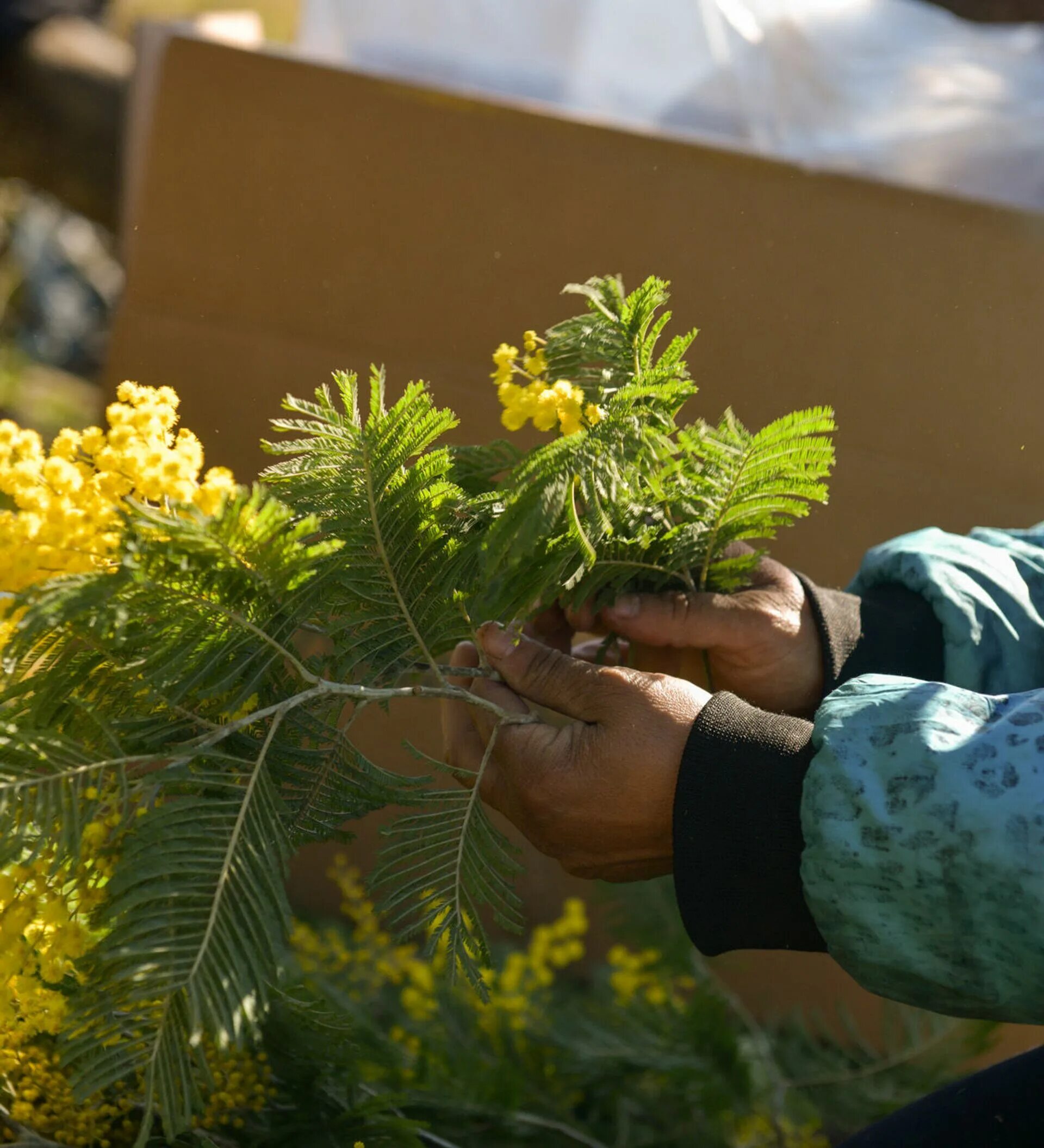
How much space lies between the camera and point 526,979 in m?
1.24

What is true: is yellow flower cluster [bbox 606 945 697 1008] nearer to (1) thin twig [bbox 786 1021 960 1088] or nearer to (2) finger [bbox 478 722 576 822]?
(1) thin twig [bbox 786 1021 960 1088]

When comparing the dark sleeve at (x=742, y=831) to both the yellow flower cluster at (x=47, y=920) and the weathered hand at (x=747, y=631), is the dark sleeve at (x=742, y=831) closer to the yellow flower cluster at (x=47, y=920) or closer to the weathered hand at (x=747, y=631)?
the weathered hand at (x=747, y=631)

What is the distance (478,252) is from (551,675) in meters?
0.58

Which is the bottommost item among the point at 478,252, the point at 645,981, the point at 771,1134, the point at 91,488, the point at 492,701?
the point at 771,1134

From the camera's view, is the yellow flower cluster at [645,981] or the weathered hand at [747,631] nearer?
the weathered hand at [747,631]

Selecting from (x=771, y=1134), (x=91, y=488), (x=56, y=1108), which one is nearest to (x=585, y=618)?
(x=91, y=488)

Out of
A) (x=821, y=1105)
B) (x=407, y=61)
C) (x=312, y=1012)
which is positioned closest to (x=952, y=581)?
(x=312, y=1012)

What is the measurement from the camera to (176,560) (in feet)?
1.80

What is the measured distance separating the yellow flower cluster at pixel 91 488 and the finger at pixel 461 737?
→ 0.27 metres

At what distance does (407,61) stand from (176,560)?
40.9 inches

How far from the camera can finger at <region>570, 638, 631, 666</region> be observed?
823 millimetres

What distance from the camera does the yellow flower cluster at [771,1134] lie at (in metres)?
1.14

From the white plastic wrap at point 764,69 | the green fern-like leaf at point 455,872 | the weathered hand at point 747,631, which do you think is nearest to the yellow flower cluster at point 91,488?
the green fern-like leaf at point 455,872

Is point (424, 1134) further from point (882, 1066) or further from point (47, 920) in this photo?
point (882, 1066)
